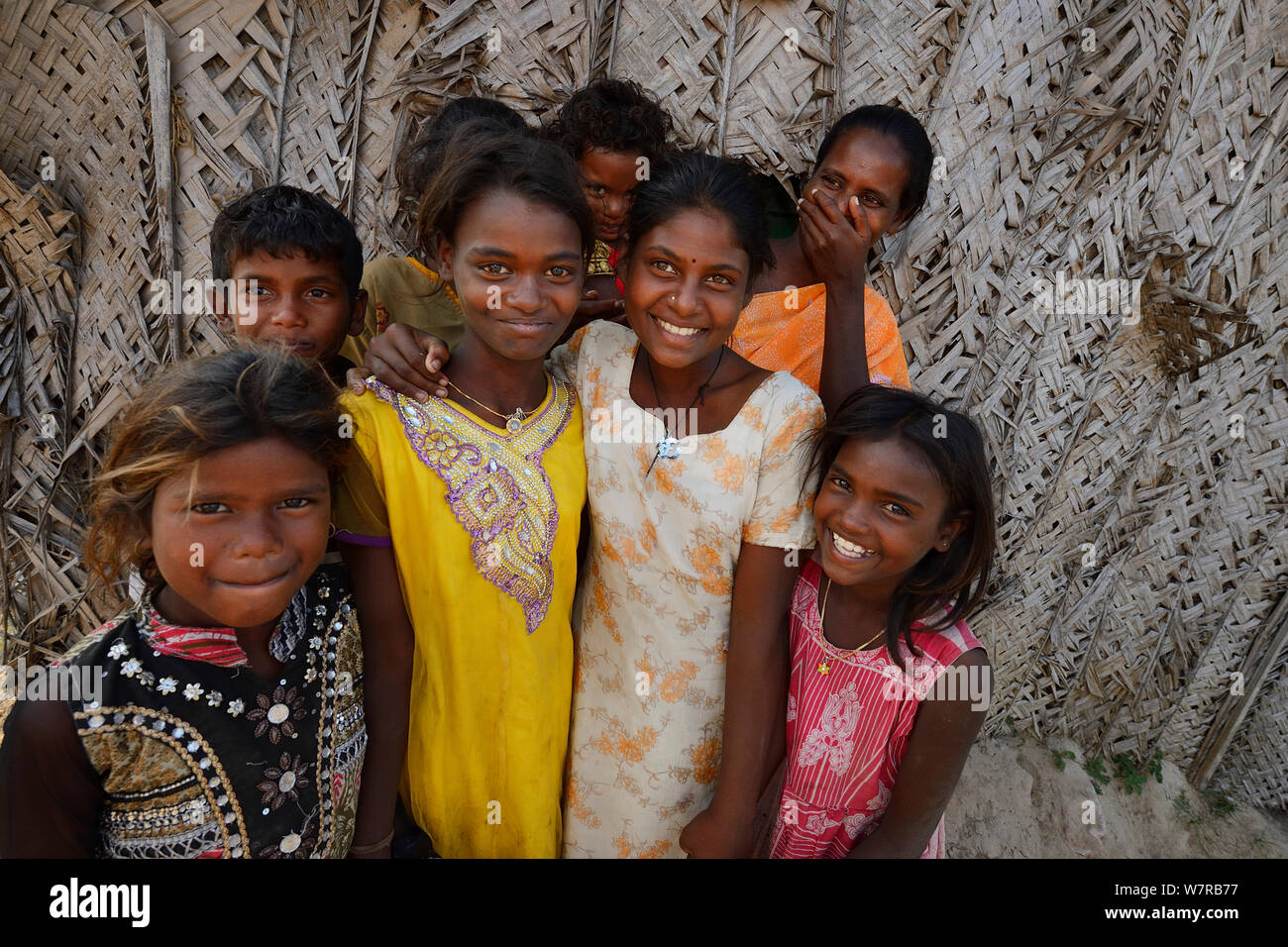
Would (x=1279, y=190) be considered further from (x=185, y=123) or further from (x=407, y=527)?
(x=185, y=123)

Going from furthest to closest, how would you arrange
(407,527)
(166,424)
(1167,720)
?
(1167,720) < (407,527) < (166,424)

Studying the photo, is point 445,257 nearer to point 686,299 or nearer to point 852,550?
point 686,299

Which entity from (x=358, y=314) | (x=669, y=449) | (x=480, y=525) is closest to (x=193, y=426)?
(x=480, y=525)

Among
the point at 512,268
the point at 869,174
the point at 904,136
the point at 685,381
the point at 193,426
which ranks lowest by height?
the point at 193,426

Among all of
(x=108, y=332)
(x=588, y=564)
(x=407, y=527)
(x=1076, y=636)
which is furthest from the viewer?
(x=1076, y=636)

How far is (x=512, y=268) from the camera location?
1.51 metres

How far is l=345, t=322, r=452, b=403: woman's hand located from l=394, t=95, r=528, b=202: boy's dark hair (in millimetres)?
373

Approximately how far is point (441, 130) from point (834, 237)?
1.08 metres

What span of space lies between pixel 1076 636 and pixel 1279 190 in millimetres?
1809

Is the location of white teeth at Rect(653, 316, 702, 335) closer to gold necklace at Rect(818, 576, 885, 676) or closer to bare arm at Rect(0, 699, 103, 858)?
gold necklace at Rect(818, 576, 885, 676)

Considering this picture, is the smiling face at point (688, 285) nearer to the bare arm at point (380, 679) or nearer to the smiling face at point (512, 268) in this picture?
the smiling face at point (512, 268)

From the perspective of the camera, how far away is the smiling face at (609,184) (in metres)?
2.00
